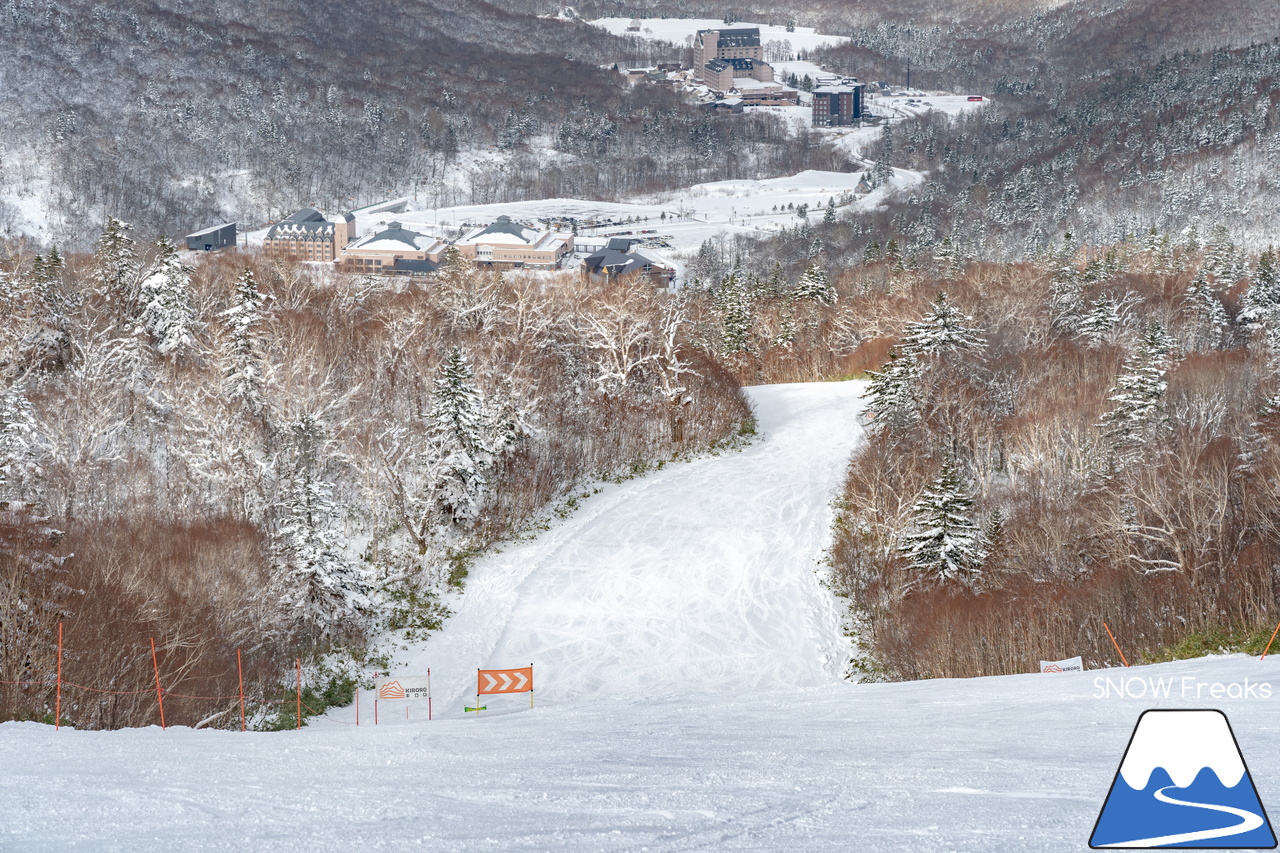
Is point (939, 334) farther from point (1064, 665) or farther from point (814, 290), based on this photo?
point (814, 290)

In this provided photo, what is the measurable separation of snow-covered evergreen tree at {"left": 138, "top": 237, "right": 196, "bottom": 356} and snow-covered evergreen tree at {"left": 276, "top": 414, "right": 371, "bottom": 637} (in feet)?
42.3

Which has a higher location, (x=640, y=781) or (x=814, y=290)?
(x=814, y=290)

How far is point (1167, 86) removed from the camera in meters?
175

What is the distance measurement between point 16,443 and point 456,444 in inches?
418

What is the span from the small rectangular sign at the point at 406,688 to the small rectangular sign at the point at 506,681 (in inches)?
44.6

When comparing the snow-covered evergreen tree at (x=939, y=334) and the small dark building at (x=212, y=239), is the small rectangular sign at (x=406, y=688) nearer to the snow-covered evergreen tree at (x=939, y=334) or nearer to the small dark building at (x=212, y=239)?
the snow-covered evergreen tree at (x=939, y=334)

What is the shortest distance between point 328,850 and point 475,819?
0.80 metres

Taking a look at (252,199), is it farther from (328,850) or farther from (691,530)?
(328,850)

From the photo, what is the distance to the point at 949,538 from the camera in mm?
21641

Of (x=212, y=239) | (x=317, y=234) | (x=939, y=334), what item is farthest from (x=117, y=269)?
(x=317, y=234)

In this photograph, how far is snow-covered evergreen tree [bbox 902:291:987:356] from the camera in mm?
33750

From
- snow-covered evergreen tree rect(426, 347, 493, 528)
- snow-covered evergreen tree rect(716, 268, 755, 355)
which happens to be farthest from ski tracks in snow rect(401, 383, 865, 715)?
snow-covered evergreen tree rect(716, 268, 755, 355)

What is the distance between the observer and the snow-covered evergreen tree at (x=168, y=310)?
104 ft

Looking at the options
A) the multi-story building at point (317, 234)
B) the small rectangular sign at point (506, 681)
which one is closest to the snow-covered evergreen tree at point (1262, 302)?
the small rectangular sign at point (506, 681)
